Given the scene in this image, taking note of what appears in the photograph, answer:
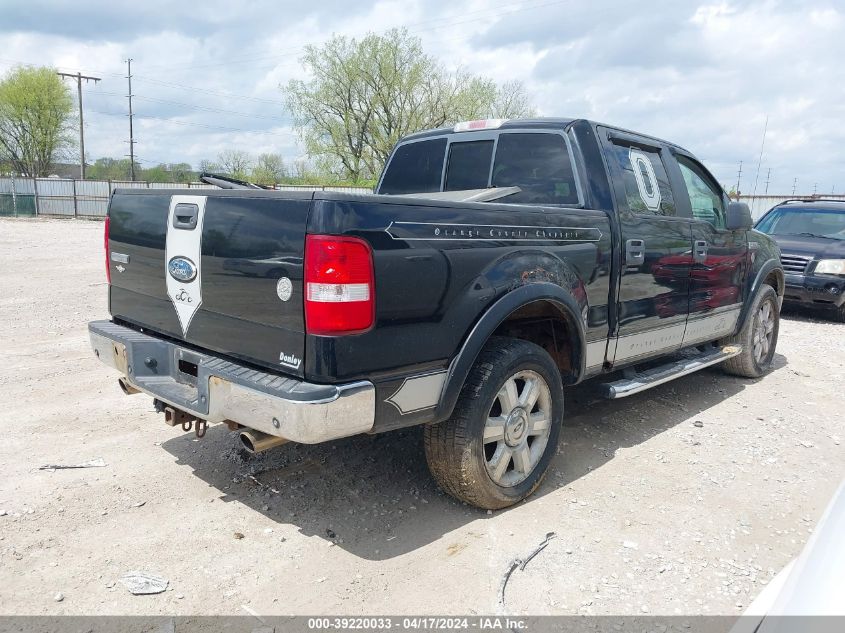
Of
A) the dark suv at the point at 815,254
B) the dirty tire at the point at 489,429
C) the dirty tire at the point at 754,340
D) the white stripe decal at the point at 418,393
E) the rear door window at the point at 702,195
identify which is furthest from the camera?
the dark suv at the point at 815,254

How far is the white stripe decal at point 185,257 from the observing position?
301 cm

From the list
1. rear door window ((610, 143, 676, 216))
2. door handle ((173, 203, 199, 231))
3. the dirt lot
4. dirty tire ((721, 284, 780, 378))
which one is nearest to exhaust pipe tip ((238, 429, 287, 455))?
the dirt lot

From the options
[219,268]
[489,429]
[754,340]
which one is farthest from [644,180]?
[219,268]

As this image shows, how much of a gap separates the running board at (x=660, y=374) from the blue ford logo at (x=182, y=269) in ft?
8.27

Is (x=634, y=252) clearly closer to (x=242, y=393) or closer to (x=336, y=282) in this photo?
(x=336, y=282)

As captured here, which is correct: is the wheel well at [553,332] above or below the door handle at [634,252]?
below

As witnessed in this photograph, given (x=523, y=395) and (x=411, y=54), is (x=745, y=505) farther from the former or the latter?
(x=411, y=54)

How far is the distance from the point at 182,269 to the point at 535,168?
2244mm

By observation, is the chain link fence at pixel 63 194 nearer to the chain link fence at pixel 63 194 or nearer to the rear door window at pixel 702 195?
the chain link fence at pixel 63 194

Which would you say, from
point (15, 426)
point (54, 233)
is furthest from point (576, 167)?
point (54, 233)

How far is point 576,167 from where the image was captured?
398 centimetres

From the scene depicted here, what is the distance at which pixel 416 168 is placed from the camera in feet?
15.9

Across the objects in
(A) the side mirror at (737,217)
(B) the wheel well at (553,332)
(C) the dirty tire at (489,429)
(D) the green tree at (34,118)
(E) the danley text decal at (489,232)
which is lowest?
(C) the dirty tire at (489,429)

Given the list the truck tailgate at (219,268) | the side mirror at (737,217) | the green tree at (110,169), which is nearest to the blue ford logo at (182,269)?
the truck tailgate at (219,268)
